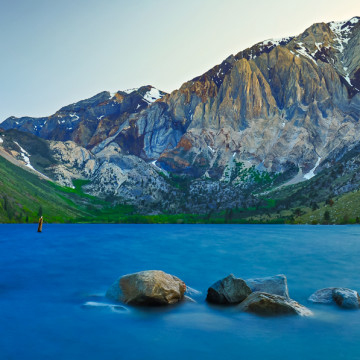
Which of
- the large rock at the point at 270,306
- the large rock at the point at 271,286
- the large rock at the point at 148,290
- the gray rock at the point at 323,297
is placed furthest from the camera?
the large rock at the point at 271,286

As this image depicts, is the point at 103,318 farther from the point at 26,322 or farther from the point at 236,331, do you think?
the point at 236,331

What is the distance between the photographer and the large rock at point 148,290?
2725cm

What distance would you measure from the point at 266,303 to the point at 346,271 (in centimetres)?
2889

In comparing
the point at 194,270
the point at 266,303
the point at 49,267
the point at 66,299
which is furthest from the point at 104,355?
the point at 49,267

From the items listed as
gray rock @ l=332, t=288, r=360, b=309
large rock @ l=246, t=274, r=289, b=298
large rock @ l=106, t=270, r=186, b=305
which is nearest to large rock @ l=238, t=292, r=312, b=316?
large rock @ l=246, t=274, r=289, b=298

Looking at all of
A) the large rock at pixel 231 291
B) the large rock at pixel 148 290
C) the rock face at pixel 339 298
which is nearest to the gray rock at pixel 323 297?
the rock face at pixel 339 298

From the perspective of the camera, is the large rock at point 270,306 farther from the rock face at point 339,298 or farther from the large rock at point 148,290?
the large rock at point 148,290

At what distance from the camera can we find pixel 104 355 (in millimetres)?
18734

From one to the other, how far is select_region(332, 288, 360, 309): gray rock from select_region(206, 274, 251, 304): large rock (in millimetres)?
6799

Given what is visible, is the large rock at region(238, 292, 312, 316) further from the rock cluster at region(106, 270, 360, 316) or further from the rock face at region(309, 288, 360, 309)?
the rock face at region(309, 288, 360, 309)

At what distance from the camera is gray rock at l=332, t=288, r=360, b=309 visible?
27.0 m

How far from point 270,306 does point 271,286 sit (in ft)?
14.0

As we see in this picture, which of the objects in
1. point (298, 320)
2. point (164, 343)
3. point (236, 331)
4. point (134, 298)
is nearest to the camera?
point (164, 343)

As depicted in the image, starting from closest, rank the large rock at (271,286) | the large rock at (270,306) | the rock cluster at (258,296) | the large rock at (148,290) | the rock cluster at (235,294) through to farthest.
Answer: the large rock at (270,306)
the rock cluster at (258,296)
the rock cluster at (235,294)
the large rock at (148,290)
the large rock at (271,286)
